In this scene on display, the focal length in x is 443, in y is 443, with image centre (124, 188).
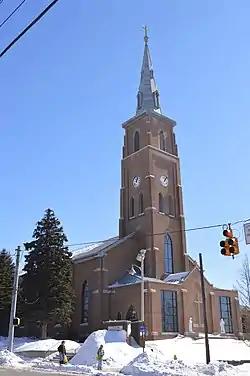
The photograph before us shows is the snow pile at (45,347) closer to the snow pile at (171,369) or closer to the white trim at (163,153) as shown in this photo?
the snow pile at (171,369)

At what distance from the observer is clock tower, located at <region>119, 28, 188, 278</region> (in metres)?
48.7

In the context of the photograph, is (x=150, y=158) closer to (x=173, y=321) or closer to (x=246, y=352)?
(x=173, y=321)

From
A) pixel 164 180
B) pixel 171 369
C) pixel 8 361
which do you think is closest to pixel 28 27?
pixel 171 369

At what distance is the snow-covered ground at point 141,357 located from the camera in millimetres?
19031

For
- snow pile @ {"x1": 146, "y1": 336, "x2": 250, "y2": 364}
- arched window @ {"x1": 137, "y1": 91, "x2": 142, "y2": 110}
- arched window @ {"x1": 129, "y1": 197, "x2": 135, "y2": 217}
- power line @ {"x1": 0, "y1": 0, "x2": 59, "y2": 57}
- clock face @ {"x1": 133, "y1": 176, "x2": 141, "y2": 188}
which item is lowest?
snow pile @ {"x1": 146, "y1": 336, "x2": 250, "y2": 364}

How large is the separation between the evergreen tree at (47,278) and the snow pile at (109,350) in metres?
8.22

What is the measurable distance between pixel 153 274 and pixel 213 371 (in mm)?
27431

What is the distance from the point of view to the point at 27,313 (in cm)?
3950

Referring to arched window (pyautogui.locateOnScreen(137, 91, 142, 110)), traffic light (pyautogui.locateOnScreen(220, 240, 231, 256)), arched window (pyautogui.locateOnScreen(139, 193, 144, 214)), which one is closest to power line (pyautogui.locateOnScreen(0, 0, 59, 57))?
traffic light (pyautogui.locateOnScreen(220, 240, 231, 256))

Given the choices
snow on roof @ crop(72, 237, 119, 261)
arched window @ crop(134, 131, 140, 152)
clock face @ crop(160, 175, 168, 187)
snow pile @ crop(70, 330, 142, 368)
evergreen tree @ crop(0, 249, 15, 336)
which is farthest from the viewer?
arched window @ crop(134, 131, 140, 152)

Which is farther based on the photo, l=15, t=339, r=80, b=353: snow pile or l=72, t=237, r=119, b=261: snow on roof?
l=72, t=237, r=119, b=261: snow on roof

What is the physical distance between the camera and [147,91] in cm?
6078

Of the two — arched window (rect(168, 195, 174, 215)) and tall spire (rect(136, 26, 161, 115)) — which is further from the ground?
tall spire (rect(136, 26, 161, 115))

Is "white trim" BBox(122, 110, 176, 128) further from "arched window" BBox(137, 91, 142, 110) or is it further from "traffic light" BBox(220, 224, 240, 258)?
"traffic light" BBox(220, 224, 240, 258)
